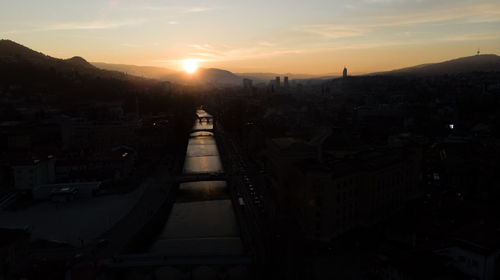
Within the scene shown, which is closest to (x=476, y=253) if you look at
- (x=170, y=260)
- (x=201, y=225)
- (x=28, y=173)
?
(x=170, y=260)

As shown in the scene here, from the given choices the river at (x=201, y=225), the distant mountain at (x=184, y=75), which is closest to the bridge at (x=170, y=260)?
the river at (x=201, y=225)

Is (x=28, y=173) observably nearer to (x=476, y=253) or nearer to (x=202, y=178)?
(x=202, y=178)

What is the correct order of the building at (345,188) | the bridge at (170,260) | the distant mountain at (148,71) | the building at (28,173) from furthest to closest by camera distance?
the distant mountain at (148,71), the building at (28,173), the building at (345,188), the bridge at (170,260)

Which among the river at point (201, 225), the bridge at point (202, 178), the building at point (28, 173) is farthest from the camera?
the bridge at point (202, 178)

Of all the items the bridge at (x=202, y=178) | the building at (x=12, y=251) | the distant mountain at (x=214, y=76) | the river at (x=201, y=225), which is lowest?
the river at (x=201, y=225)

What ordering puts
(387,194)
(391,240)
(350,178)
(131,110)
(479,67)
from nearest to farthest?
(391,240)
(350,178)
(387,194)
(131,110)
(479,67)

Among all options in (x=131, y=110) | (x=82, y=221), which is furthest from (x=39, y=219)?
(x=131, y=110)

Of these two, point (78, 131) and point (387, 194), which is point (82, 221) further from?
point (78, 131)

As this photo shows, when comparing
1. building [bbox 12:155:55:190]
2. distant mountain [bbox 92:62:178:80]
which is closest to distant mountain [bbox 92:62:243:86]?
distant mountain [bbox 92:62:178:80]

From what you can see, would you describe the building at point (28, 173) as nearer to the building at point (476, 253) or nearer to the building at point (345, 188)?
the building at point (345, 188)

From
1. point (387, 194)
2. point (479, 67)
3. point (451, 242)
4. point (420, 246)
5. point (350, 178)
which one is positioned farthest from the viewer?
point (479, 67)

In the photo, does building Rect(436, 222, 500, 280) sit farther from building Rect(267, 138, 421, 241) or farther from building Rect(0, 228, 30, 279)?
building Rect(0, 228, 30, 279)
